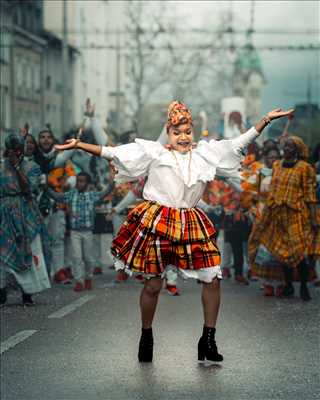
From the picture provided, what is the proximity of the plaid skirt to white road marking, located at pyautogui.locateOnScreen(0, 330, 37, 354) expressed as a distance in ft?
4.77

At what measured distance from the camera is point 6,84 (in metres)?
50.9

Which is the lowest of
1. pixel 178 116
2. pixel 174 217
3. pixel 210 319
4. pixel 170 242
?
pixel 210 319

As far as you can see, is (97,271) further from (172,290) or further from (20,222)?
(20,222)

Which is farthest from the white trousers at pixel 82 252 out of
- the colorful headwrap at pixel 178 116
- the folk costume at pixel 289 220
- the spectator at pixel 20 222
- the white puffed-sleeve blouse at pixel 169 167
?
the colorful headwrap at pixel 178 116

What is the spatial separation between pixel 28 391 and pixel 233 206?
7628 mm

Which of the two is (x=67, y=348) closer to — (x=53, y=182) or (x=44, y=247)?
(x=44, y=247)

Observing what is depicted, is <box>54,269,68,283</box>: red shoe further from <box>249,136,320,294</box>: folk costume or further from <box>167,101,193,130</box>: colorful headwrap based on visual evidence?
<box>167,101,193,130</box>: colorful headwrap

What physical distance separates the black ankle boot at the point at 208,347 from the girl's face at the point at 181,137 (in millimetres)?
1220

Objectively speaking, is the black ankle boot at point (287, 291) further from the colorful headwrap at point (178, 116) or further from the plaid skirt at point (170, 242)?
the colorful headwrap at point (178, 116)

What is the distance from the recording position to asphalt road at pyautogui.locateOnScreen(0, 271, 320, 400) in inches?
279

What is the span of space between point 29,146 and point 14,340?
4317 millimetres

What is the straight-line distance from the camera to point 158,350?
336 inches

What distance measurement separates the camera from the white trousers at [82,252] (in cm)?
1309

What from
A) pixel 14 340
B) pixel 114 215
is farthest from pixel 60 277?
pixel 14 340
